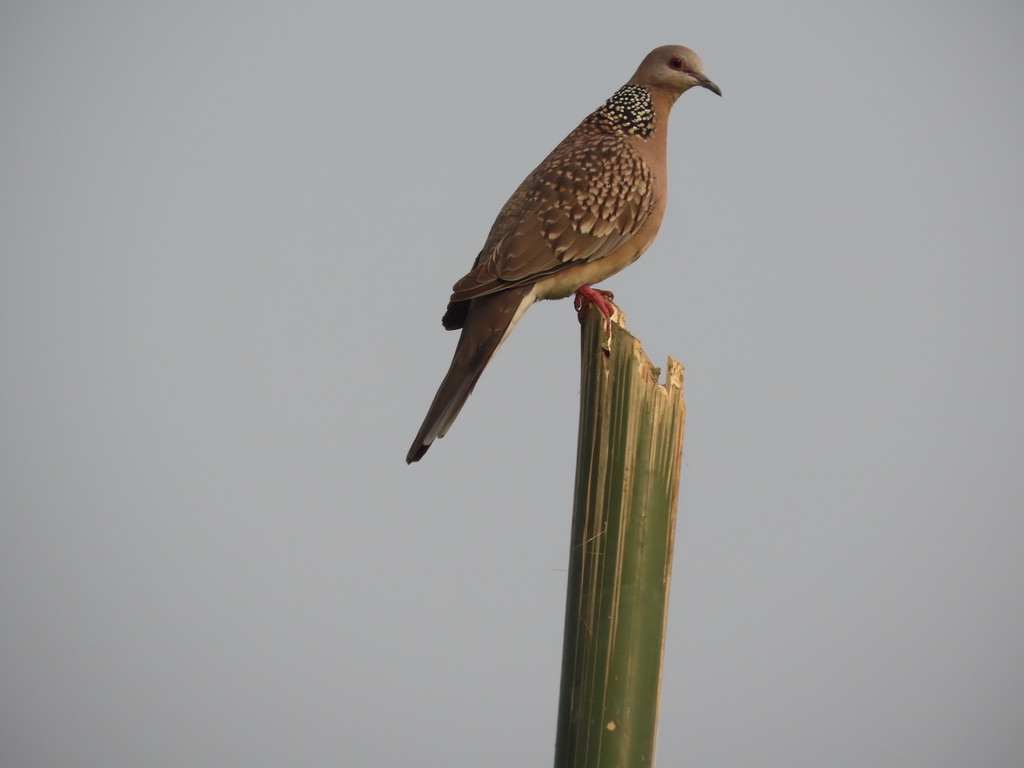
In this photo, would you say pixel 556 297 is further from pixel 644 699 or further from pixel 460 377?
pixel 644 699

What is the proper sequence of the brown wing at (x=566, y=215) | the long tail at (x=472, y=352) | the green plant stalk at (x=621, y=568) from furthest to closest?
the brown wing at (x=566, y=215) → the long tail at (x=472, y=352) → the green plant stalk at (x=621, y=568)

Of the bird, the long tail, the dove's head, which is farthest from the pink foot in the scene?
the dove's head

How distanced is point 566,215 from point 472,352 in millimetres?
981

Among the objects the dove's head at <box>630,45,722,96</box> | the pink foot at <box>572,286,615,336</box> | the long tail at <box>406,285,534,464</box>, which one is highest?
the dove's head at <box>630,45,722,96</box>

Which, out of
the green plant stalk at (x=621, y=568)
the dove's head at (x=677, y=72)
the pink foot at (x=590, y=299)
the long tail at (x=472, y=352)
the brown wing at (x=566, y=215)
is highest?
the dove's head at (x=677, y=72)

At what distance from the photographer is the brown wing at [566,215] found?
17.1ft

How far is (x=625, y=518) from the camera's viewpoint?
3.50 m

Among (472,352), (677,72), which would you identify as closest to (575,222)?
(472,352)

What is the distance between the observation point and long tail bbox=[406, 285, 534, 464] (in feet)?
15.0

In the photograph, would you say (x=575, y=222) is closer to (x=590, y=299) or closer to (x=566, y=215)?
(x=566, y=215)

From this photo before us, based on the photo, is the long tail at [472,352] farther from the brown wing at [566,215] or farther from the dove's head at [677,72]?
the dove's head at [677,72]

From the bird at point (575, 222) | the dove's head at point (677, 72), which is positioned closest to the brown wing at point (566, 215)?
the bird at point (575, 222)

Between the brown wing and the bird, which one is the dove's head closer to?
the bird

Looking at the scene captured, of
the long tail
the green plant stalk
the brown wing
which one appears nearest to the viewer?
the green plant stalk
